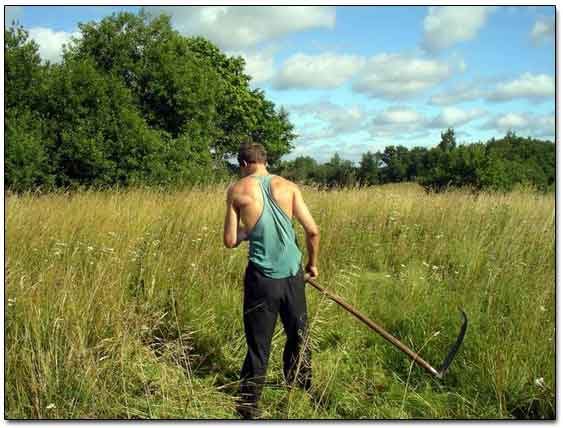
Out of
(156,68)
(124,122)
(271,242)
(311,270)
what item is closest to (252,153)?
(271,242)

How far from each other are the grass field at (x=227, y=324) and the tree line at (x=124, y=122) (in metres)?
4.85

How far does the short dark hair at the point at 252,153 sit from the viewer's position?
11.1ft

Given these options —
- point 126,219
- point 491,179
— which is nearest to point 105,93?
point 126,219

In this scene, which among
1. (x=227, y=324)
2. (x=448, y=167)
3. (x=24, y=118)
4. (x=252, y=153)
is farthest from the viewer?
(x=448, y=167)

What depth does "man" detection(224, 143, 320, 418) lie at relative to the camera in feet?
10.6

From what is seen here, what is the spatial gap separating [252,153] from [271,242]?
24.8 inches

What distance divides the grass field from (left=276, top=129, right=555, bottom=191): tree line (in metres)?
4.11

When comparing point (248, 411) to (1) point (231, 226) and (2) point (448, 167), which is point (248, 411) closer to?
(1) point (231, 226)

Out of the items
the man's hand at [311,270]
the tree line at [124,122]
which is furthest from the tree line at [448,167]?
the man's hand at [311,270]

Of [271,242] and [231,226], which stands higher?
[231,226]

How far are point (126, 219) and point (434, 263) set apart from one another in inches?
161

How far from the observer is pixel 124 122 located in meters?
16.6

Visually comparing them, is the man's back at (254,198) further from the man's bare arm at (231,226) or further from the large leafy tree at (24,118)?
the large leafy tree at (24,118)

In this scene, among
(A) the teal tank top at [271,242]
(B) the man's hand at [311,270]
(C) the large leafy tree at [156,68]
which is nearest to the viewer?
(A) the teal tank top at [271,242]
